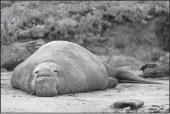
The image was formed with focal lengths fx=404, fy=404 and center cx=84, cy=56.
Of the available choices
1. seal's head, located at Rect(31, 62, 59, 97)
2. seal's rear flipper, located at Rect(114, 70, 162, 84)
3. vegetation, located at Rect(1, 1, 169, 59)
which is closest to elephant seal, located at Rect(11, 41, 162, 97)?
seal's head, located at Rect(31, 62, 59, 97)

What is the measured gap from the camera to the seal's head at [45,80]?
6.08m

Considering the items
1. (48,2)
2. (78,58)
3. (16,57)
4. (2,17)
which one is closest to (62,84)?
(78,58)

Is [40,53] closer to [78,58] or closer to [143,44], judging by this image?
[78,58]

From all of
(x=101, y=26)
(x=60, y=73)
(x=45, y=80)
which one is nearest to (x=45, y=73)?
(x=45, y=80)

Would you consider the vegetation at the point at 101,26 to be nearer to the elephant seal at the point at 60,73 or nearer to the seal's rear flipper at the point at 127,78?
the seal's rear flipper at the point at 127,78

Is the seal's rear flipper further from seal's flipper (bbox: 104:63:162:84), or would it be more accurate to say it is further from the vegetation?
the vegetation

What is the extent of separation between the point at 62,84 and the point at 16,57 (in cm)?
555

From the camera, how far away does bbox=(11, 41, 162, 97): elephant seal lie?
626 centimetres

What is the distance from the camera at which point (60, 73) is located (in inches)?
262

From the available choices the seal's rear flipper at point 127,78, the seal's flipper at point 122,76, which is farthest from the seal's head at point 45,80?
the seal's rear flipper at point 127,78

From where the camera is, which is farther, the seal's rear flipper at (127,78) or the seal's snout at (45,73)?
the seal's rear flipper at (127,78)

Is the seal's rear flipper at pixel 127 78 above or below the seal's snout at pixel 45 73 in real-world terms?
below

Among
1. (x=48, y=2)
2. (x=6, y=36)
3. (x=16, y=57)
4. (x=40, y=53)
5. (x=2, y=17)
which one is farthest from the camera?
(x=48, y=2)

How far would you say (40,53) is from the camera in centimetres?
741
